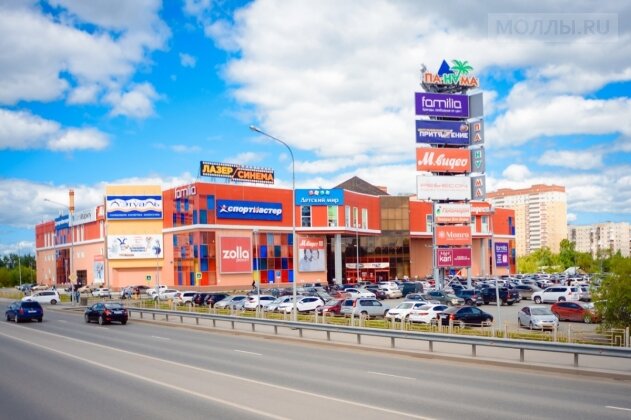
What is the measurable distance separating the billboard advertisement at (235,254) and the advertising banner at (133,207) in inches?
635

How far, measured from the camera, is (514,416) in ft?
38.5

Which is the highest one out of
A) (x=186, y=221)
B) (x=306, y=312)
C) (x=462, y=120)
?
(x=462, y=120)

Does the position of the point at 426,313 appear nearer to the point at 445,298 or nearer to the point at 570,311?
the point at 570,311

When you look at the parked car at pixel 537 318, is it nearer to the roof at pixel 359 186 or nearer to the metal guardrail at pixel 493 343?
the metal guardrail at pixel 493 343

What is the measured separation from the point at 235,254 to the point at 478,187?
113ft

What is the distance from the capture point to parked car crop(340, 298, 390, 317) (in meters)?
39.3

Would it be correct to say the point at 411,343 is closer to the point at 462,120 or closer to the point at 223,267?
the point at 462,120

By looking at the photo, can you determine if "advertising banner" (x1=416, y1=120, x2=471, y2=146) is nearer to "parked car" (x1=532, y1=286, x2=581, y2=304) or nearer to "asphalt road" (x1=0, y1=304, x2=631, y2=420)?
"parked car" (x1=532, y1=286, x2=581, y2=304)

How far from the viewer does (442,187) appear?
2584 inches

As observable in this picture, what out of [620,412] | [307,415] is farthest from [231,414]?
[620,412]

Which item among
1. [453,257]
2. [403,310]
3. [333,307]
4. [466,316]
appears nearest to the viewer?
[466,316]

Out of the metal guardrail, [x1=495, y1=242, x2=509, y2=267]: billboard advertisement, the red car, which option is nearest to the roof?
[x1=495, y1=242, x2=509, y2=267]: billboard advertisement

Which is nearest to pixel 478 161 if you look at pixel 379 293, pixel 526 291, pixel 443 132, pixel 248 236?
pixel 443 132

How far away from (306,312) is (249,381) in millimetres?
27688
